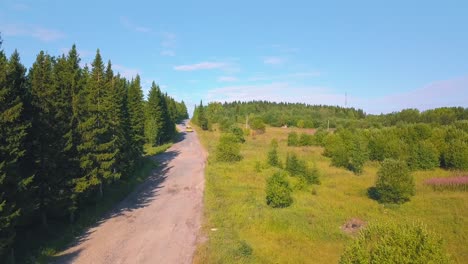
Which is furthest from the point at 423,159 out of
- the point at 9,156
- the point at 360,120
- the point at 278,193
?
the point at 360,120

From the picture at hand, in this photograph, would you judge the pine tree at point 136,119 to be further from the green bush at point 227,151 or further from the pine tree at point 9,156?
the pine tree at point 9,156

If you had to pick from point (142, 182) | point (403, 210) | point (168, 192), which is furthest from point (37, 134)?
point (403, 210)

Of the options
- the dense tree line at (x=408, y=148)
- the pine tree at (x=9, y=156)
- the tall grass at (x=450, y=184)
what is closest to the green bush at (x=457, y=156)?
the dense tree line at (x=408, y=148)

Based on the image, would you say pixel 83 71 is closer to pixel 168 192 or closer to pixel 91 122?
pixel 91 122

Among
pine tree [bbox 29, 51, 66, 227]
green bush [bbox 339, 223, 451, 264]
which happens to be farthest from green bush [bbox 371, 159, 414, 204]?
pine tree [bbox 29, 51, 66, 227]

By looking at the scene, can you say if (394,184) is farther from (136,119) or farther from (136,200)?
(136,119)
